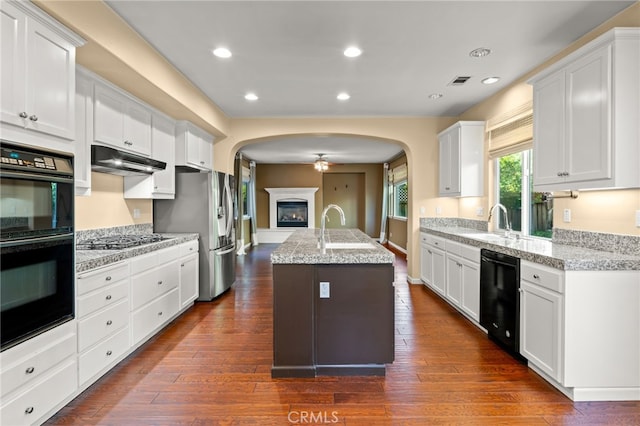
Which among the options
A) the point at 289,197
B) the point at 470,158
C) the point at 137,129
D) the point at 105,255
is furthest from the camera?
the point at 289,197

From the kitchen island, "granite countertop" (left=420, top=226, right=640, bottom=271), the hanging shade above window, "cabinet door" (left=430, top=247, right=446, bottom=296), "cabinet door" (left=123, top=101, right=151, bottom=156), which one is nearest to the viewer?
"granite countertop" (left=420, top=226, right=640, bottom=271)

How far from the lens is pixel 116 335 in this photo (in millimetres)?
2629

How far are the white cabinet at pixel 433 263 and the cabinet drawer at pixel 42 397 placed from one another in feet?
12.3

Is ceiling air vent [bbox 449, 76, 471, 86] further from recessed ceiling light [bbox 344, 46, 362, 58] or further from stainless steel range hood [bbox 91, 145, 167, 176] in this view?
stainless steel range hood [bbox 91, 145, 167, 176]

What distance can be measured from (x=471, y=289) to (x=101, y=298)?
3282mm

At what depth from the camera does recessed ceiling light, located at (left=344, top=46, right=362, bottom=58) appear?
2.98 metres

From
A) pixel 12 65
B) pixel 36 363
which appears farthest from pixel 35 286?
pixel 12 65

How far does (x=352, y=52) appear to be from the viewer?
3.05 metres

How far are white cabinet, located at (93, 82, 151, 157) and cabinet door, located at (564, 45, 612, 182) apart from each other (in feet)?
12.2

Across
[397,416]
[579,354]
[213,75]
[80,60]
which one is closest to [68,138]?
[80,60]

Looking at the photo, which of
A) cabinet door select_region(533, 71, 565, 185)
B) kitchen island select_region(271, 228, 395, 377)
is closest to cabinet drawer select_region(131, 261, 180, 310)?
kitchen island select_region(271, 228, 395, 377)

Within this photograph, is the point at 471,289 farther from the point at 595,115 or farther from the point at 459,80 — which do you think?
the point at 459,80

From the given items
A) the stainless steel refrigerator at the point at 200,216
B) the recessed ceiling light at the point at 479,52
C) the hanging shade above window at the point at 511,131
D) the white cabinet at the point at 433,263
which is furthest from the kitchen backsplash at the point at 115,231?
the hanging shade above window at the point at 511,131

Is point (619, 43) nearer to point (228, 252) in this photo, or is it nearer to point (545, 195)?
point (545, 195)
